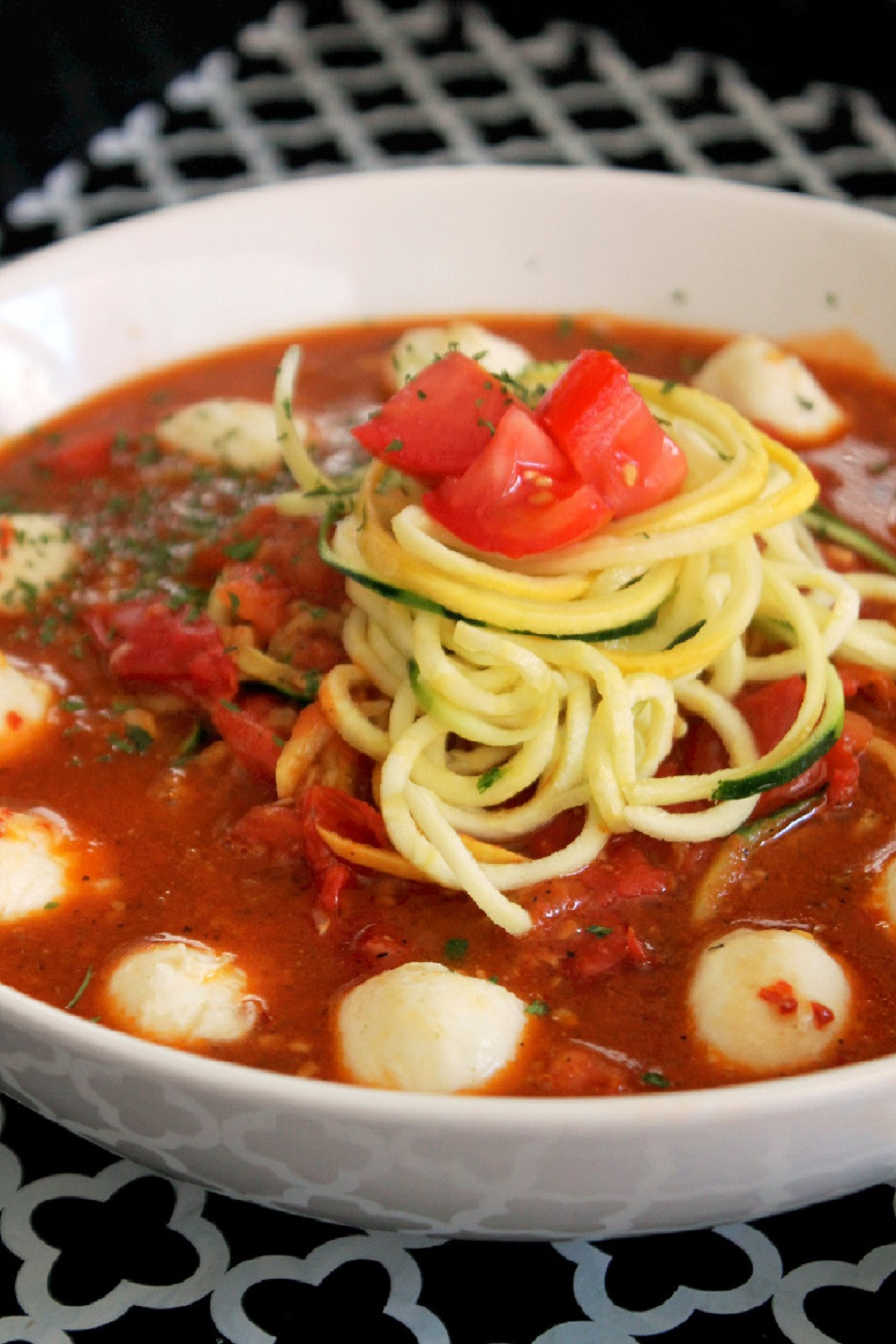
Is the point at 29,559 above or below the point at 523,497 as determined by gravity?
below

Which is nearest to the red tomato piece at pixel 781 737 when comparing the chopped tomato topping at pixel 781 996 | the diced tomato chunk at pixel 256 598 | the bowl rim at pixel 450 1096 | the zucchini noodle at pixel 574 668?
the zucchini noodle at pixel 574 668

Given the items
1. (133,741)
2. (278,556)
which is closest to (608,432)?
(278,556)

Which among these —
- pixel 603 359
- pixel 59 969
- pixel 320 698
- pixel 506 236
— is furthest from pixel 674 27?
pixel 59 969

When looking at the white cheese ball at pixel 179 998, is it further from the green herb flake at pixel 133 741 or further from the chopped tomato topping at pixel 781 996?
the chopped tomato topping at pixel 781 996

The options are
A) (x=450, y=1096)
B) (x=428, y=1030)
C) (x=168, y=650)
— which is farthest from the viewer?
(x=168, y=650)

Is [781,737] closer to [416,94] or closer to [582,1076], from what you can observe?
[582,1076]

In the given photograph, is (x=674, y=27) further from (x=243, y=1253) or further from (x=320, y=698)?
(x=243, y=1253)
